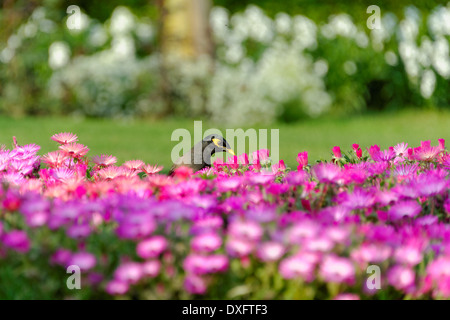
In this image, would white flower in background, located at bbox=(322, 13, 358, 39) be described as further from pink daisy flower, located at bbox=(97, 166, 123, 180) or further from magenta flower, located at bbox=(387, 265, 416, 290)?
magenta flower, located at bbox=(387, 265, 416, 290)

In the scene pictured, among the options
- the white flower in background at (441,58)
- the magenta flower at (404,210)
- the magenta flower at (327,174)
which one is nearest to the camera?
the magenta flower at (404,210)


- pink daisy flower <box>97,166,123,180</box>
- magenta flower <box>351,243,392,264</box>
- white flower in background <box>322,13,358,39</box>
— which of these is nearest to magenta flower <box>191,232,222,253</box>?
magenta flower <box>351,243,392,264</box>

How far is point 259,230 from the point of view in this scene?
199cm

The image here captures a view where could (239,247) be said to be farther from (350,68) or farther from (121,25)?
(121,25)

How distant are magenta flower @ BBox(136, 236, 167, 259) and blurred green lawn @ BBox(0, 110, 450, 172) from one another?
163 inches

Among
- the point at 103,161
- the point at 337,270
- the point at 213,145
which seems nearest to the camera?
the point at 337,270

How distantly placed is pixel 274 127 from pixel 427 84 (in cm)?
313

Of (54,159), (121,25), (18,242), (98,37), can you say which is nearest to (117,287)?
(18,242)

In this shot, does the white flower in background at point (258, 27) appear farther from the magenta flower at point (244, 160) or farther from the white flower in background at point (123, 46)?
the magenta flower at point (244, 160)

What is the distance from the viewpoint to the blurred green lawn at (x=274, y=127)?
744 centimetres

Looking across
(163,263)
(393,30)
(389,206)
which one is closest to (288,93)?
(393,30)

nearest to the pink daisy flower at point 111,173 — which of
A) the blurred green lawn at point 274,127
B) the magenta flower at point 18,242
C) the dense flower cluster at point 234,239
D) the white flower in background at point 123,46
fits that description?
the dense flower cluster at point 234,239

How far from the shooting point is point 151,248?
193 cm

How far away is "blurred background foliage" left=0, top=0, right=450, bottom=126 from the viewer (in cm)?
1049
